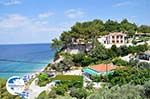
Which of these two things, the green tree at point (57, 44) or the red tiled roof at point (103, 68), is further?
the green tree at point (57, 44)

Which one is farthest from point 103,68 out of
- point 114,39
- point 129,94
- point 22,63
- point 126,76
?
point 22,63

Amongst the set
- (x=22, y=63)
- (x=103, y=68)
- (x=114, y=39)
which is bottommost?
(x=22, y=63)

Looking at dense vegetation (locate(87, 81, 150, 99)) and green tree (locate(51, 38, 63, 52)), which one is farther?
green tree (locate(51, 38, 63, 52))

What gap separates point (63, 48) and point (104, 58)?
5073 millimetres

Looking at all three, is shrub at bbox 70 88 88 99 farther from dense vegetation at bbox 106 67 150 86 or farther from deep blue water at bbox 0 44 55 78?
deep blue water at bbox 0 44 55 78

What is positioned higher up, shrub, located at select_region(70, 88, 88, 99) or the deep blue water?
shrub, located at select_region(70, 88, 88, 99)

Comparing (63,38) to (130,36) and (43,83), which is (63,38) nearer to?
(130,36)

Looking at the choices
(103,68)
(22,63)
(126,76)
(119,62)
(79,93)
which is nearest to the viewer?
(79,93)

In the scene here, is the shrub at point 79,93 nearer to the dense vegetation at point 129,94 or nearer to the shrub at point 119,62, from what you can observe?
the dense vegetation at point 129,94

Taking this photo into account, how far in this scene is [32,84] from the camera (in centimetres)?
2016

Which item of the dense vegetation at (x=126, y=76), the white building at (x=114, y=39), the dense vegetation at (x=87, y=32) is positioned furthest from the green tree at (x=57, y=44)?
the dense vegetation at (x=126, y=76)

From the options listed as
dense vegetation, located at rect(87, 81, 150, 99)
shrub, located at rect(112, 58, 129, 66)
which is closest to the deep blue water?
shrub, located at rect(112, 58, 129, 66)

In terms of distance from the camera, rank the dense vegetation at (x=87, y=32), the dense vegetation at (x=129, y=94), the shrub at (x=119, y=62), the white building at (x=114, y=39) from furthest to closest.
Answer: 1. the white building at (x=114, y=39)
2. the dense vegetation at (x=87, y=32)
3. the shrub at (x=119, y=62)
4. the dense vegetation at (x=129, y=94)

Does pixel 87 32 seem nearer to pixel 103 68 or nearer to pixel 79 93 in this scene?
pixel 103 68
